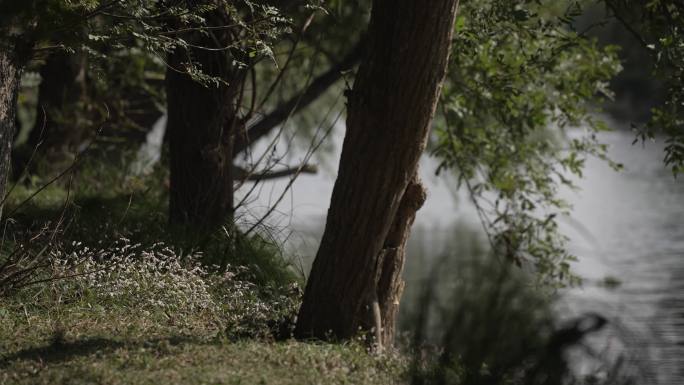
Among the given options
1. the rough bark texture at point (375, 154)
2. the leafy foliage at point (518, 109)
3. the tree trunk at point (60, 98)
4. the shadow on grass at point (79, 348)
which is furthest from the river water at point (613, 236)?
the tree trunk at point (60, 98)

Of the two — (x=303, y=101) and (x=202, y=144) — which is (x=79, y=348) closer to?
(x=202, y=144)

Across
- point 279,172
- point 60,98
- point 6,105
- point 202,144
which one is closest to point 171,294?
point 6,105

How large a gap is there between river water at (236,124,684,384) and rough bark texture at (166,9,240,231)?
34 cm

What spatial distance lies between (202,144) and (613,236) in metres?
13.6

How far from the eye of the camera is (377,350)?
560 centimetres

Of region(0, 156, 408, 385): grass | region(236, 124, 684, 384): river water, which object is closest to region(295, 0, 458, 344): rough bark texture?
region(0, 156, 408, 385): grass

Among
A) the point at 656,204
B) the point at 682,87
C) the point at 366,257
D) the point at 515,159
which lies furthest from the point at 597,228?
the point at 366,257

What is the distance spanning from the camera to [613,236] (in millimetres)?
19625

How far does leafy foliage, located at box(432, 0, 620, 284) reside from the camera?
337 inches

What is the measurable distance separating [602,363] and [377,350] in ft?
4.50

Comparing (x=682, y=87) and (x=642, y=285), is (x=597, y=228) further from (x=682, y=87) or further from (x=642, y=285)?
(x=682, y=87)

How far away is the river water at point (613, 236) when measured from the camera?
29.9ft

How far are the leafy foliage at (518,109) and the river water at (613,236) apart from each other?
1.61 ft

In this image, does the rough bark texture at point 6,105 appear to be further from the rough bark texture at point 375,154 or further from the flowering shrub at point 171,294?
the rough bark texture at point 375,154
